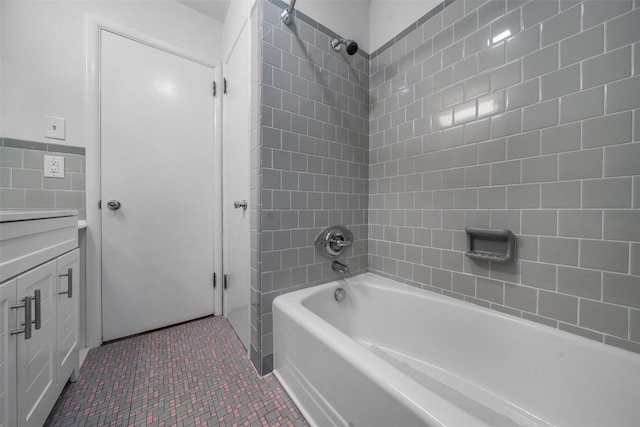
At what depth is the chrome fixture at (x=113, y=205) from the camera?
1361mm

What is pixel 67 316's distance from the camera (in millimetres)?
949

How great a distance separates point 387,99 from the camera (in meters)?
1.46

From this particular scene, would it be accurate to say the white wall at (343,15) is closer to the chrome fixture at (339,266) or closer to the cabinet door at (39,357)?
the chrome fixture at (339,266)

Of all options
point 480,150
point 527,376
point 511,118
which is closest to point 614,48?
point 511,118

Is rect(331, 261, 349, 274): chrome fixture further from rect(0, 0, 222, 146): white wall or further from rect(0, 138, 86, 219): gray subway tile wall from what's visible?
rect(0, 0, 222, 146): white wall

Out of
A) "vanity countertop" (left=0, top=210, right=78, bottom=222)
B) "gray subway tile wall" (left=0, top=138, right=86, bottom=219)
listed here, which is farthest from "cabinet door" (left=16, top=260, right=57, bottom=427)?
"gray subway tile wall" (left=0, top=138, right=86, bottom=219)

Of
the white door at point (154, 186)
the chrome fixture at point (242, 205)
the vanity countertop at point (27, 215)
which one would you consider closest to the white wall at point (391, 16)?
the white door at point (154, 186)

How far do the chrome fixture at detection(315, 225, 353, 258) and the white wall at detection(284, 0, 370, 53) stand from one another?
4.06ft

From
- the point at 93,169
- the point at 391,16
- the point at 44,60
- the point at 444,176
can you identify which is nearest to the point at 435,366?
the point at 444,176

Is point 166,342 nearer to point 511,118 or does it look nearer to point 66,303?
point 66,303

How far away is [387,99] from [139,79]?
62.4 inches

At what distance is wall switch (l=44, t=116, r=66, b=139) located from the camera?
1.21 m

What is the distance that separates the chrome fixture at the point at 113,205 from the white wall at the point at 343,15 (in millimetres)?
1505

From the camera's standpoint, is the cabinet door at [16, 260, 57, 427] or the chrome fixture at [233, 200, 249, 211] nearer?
the cabinet door at [16, 260, 57, 427]
